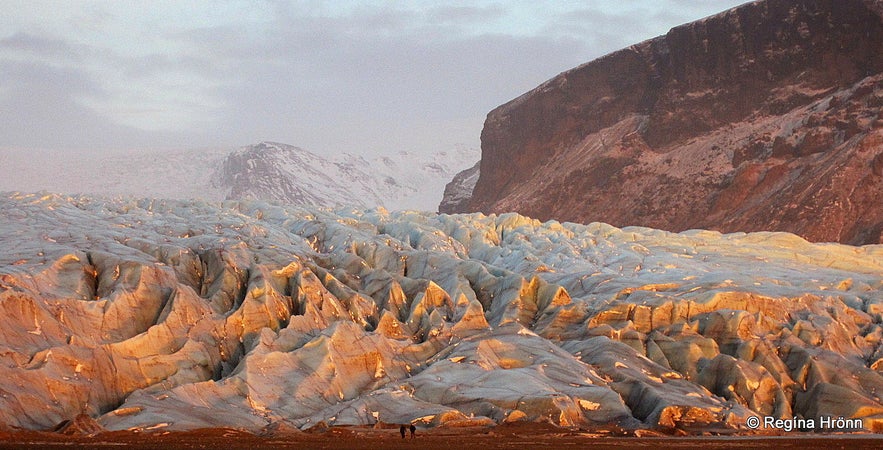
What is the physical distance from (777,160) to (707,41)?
34350 millimetres

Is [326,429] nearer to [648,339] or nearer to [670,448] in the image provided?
[670,448]

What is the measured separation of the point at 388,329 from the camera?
72250 mm

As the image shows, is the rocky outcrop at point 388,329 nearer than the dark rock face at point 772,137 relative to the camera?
Yes

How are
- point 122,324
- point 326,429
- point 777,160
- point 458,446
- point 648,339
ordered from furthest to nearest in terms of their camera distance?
point 777,160 → point 648,339 → point 122,324 → point 326,429 → point 458,446

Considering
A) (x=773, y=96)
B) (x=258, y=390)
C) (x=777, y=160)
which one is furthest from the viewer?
(x=773, y=96)

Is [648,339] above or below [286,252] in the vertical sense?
below

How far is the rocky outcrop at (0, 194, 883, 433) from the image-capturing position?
5947 cm

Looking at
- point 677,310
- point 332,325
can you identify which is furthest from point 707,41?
point 332,325

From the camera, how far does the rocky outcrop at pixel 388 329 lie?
5947 cm

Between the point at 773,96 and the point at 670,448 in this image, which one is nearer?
the point at 670,448

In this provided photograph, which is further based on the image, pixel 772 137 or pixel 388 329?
pixel 772 137

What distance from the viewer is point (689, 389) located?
6738 cm

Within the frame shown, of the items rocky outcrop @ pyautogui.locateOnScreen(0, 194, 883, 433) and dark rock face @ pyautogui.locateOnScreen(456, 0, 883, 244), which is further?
dark rock face @ pyautogui.locateOnScreen(456, 0, 883, 244)

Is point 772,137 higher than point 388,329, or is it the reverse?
point 772,137
